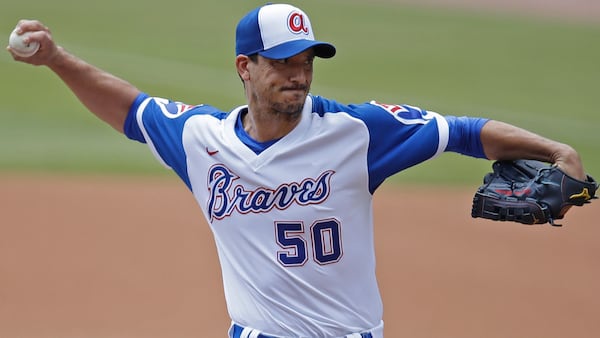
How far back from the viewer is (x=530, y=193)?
3686 mm

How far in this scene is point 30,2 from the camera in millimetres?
23859

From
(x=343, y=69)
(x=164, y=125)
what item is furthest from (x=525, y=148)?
(x=343, y=69)

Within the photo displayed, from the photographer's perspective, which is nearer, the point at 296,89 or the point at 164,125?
the point at 296,89

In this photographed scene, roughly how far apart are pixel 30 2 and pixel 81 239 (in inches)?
573

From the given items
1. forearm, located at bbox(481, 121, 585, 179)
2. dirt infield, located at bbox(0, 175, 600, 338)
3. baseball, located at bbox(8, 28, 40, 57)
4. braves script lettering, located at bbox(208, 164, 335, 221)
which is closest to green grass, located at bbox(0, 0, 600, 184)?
dirt infield, located at bbox(0, 175, 600, 338)

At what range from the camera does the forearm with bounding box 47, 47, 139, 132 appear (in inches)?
168

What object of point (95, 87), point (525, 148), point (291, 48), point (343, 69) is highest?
Result: point (291, 48)

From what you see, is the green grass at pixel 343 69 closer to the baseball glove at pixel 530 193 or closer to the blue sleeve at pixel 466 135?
the blue sleeve at pixel 466 135

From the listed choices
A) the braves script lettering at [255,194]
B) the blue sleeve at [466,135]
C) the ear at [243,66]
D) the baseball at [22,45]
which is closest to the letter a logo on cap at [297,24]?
→ the ear at [243,66]

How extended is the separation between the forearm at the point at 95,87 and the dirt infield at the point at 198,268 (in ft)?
13.7

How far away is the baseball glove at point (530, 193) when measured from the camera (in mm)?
3662

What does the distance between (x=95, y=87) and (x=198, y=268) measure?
575cm

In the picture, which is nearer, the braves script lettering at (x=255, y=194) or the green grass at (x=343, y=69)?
the braves script lettering at (x=255, y=194)

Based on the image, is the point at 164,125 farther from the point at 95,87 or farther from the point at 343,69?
the point at 343,69
